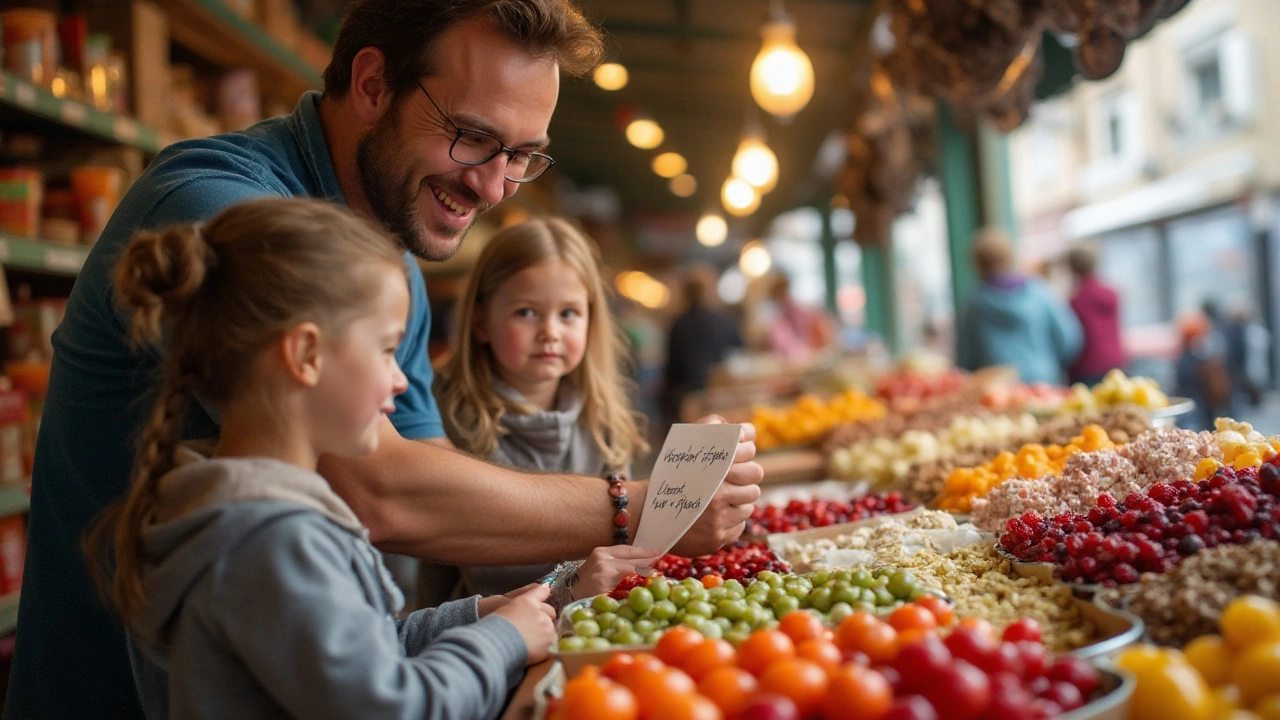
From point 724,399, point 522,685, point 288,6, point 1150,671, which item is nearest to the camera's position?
point 1150,671

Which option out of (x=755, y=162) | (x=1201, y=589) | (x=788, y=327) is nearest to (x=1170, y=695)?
(x=1201, y=589)

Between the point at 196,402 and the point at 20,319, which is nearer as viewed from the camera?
the point at 196,402

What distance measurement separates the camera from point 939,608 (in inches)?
52.4

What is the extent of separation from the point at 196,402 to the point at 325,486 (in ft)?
1.45

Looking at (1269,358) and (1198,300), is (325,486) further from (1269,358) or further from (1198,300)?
(1198,300)

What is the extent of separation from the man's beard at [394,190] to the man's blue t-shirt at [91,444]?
23 centimetres

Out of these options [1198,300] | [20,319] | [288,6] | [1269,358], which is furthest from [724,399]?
[1198,300]

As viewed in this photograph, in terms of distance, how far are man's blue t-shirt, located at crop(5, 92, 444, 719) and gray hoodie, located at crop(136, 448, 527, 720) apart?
1.27ft

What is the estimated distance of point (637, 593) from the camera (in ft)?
4.82

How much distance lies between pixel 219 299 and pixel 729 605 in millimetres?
890

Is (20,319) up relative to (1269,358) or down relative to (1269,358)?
up

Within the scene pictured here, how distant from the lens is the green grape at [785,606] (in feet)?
4.70

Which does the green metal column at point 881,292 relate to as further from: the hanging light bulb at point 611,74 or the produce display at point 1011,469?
the produce display at point 1011,469

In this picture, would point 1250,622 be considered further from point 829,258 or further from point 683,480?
point 829,258
